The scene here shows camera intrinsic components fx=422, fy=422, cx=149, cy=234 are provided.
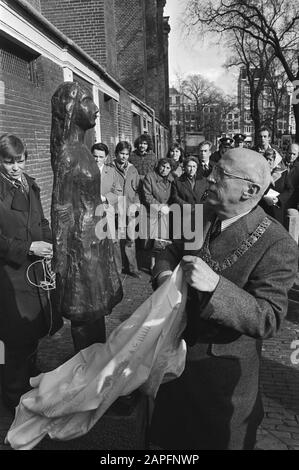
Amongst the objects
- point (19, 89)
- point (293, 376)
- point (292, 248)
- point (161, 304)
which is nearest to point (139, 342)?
point (161, 304)

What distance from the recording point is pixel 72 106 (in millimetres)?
2406

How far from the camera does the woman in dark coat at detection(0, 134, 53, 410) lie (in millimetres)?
3195

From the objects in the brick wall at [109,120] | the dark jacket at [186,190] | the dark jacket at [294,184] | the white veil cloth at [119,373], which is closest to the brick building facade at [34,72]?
the brick wall at [109,120]

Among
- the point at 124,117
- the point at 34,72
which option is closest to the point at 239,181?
the point at 34,72

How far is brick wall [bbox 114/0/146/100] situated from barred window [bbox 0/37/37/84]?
15.1 metres

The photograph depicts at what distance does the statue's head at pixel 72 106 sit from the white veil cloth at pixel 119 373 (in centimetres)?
106

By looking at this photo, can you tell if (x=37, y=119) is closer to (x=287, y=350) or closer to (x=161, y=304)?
(x=287, y=350)

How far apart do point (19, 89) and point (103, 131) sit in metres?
5.36

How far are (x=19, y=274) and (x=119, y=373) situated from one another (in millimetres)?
Answer: 1448

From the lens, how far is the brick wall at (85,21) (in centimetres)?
1211

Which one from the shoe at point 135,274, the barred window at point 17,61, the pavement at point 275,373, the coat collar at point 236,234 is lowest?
the pavement at point 275,373

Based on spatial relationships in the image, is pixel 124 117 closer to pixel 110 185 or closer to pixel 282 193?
pixel 110 185

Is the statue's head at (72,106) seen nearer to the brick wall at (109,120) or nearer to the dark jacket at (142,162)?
the dark jacket at (142,162)

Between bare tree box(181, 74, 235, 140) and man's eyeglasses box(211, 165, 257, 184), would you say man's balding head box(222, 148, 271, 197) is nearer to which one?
man's eyeglasses box(211, 165, 257, 184)
